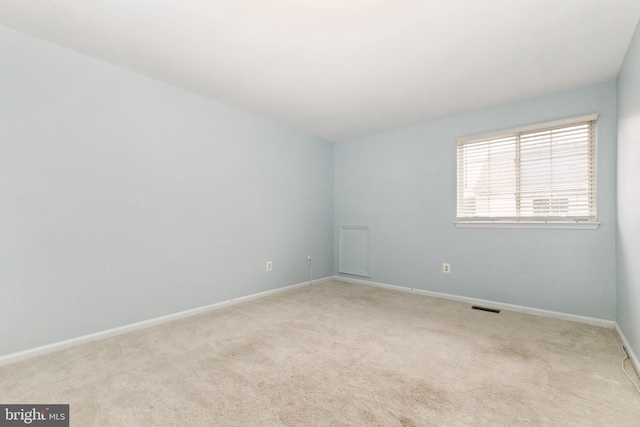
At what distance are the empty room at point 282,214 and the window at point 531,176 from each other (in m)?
0.02

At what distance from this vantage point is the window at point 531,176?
282 centimetres

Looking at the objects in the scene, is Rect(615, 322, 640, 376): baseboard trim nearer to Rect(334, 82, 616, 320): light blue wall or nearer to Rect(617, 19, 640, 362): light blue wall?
Rect(617, 19, 640, 362): light blue wall

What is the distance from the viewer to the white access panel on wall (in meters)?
4.45

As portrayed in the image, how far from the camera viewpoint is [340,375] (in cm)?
180

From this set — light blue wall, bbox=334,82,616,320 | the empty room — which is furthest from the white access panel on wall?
the empty room

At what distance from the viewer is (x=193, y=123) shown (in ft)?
9.95

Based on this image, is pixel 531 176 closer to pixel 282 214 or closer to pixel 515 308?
pixel 515 308

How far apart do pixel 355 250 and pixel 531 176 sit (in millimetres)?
2446

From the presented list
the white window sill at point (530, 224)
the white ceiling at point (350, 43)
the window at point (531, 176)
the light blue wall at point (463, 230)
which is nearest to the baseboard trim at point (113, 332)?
the light blue wall at point (463, 230)

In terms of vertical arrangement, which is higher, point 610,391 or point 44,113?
point 44,113

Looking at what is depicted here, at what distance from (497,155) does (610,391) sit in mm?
2416

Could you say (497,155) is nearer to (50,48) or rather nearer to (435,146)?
(435,146)

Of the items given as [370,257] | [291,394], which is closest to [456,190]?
[370,257]

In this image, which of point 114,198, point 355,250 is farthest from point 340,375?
point 355,250
